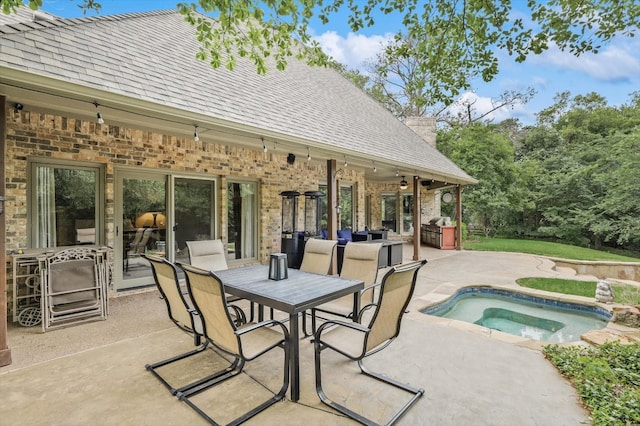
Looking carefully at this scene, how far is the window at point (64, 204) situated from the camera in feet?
14.8

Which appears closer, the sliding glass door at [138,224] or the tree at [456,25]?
the tree at [456,25]

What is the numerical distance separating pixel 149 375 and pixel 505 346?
3.62 metres

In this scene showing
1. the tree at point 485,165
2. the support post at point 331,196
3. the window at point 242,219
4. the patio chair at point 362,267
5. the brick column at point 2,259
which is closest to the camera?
the brick column at point 2,259

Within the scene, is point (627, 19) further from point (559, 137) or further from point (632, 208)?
point (559, 137)

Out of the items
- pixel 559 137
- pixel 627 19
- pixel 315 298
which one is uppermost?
pixel 559 137

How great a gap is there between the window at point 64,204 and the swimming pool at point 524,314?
216 inches

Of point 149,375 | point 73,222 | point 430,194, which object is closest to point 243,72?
point 73,222

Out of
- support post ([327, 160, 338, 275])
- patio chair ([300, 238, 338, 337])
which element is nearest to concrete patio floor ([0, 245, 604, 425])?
patio chair ([300, 238, 338, 337])

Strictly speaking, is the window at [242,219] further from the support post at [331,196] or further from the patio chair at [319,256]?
the patio chair at [319,256]

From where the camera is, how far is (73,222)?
4.86 m

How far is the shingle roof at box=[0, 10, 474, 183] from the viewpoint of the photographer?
3.19 metres

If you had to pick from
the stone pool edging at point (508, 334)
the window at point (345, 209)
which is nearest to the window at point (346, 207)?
the window at point (345, 209)

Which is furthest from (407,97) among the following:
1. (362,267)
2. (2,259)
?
(2,259)

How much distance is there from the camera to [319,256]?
420 centimetres
